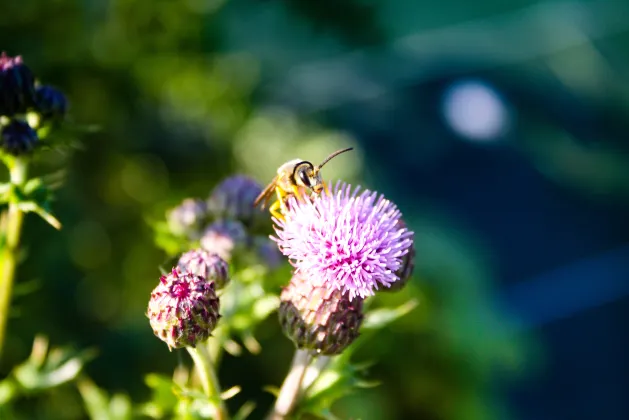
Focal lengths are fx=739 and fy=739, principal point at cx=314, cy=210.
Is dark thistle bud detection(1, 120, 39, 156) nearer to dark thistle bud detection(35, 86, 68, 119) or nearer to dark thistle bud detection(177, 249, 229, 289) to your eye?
dark thistle bud detection(35, 86, 68, 119)

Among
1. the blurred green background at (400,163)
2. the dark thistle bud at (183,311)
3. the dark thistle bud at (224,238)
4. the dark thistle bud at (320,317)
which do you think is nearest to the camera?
the dark thistle bud at (183,311)

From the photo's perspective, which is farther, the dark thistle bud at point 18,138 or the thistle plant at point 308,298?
the dark thistle bud at point 18,138

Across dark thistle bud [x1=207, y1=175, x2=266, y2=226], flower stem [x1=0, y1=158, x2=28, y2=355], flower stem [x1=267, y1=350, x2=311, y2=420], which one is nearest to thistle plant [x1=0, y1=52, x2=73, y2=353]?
flower stem [x1=0, y1=158, x2=28, y2=355]

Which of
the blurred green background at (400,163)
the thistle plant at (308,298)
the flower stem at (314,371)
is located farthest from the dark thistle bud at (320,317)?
the blurred green background at (400,163)

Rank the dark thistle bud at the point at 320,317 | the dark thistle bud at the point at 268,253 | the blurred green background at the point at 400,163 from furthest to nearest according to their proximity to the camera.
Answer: the blurred green background at the point at 400,163 → the dark thistle bud at the point at 268,253 → the dark thistle bud at the point at 320,317

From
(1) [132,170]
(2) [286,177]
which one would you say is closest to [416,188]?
(1) [132,170]

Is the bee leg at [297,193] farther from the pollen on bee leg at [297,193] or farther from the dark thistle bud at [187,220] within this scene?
the dark thistle bud at [187,220]
